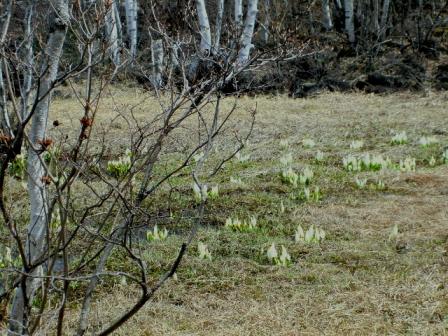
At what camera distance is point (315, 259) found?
16.5 ft

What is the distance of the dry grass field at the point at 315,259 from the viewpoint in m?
3.96

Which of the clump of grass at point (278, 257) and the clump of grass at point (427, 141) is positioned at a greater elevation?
the clump of grass at point (427, 141)

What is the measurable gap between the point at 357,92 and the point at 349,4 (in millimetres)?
6454

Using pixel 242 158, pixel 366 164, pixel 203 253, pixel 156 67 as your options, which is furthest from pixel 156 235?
pixel 156 67

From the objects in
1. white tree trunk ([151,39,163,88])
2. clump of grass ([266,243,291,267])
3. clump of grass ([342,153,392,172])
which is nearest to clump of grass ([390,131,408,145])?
clump of grass ([342,153,392,172])

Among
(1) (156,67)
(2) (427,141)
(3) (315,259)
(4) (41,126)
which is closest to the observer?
(4) (41,126)

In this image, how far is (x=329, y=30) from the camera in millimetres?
22625

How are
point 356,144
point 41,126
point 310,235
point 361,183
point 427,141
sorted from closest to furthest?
1. point 41,126
2. point 310,235
3. point 361,183
4. point 427,141
5. point 356,144

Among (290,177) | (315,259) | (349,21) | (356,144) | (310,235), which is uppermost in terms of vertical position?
(349,21)

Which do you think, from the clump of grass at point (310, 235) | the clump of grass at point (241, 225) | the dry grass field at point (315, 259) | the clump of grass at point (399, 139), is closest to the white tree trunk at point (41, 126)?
the dry grass field at point (315, 259)

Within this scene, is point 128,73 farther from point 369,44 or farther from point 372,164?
point 372,164

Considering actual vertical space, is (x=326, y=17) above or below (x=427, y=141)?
above

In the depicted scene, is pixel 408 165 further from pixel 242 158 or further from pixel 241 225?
pixel 241 225

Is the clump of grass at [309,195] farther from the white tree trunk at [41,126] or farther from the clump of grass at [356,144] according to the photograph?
the white tree trunk at [41,126]
